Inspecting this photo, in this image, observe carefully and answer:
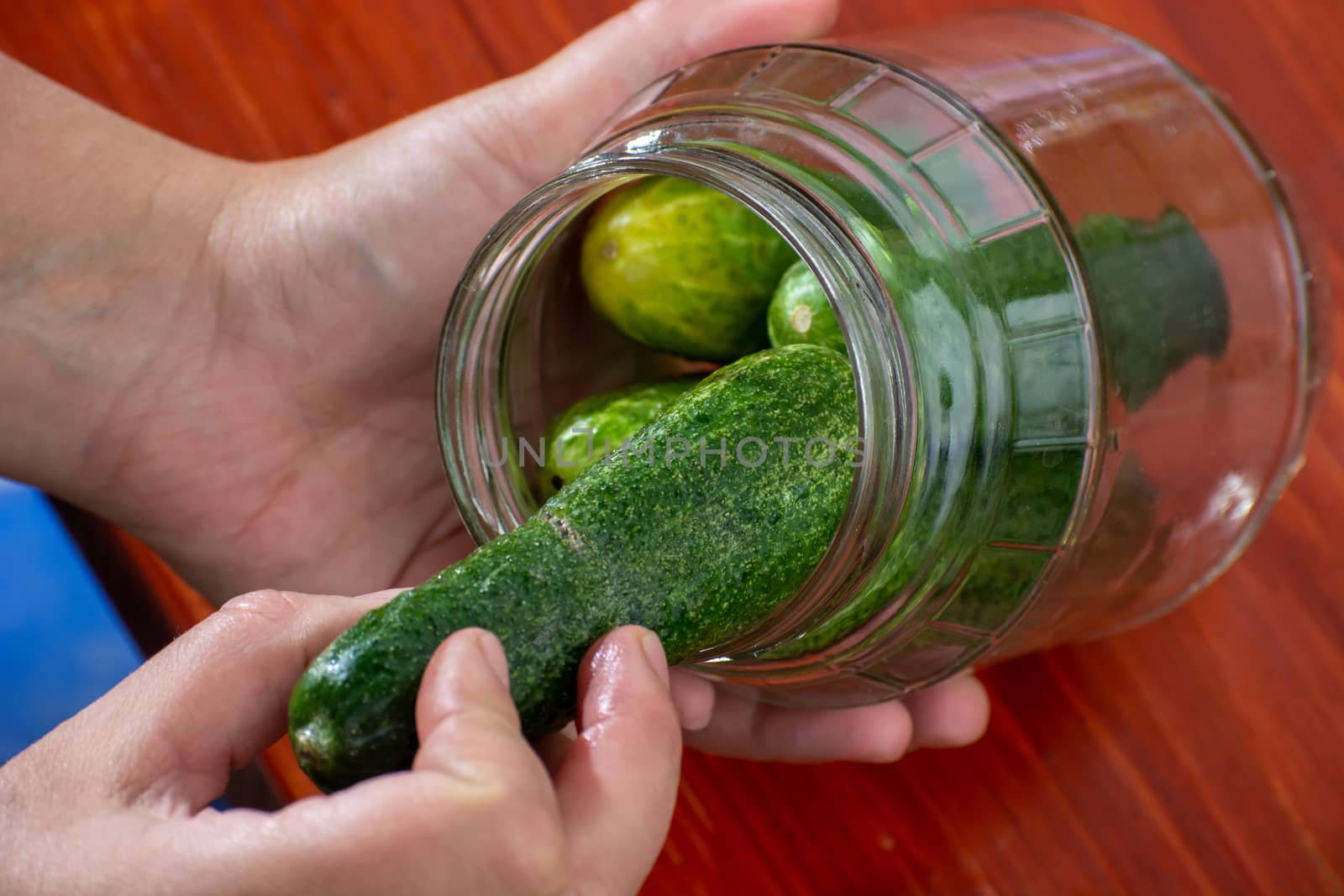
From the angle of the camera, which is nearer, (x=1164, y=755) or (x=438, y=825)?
(x=438, y=825)

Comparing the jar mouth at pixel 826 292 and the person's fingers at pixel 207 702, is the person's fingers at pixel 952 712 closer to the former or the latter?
the jar mouth at pixel 826 292

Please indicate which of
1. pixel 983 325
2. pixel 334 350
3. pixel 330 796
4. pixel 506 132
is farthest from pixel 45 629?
pixel 983 325

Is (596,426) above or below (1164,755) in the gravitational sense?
above

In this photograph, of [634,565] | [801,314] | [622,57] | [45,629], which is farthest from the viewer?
[45,629]

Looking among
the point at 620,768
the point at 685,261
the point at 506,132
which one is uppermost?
the point at 506,132

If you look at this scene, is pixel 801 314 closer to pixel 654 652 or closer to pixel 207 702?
pixel 654 652

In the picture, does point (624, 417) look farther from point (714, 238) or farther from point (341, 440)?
point (341, 440)

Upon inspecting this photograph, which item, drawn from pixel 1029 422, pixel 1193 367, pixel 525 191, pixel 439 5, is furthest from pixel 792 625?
pixel 439 5
